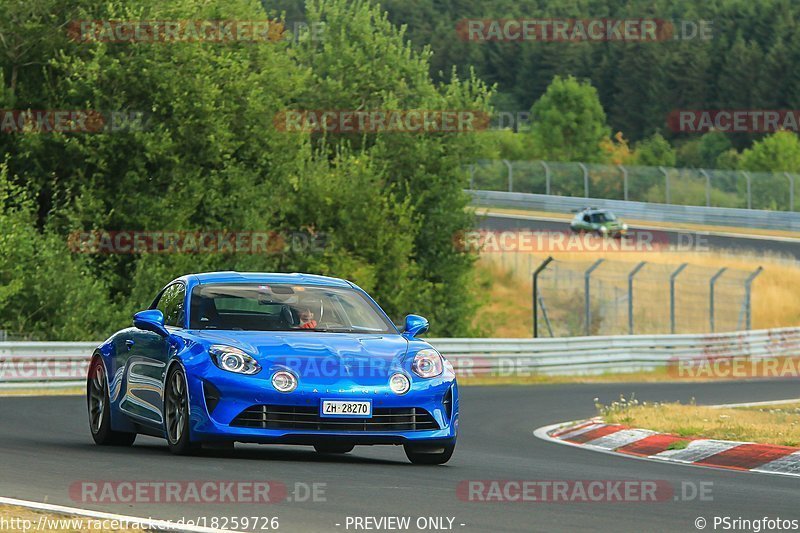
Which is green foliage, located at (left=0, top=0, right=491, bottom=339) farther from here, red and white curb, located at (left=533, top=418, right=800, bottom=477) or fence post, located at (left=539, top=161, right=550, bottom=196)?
fence post, located at (left=539, top=161, right=550, bottom=196)

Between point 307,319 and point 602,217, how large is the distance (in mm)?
54330

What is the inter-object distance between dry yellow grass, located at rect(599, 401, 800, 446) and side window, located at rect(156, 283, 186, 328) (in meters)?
5.05

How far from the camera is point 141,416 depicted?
480 inches

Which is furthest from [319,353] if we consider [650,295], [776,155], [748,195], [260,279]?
[776,155]

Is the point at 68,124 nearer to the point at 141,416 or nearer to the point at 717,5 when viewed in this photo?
the point at 141,416

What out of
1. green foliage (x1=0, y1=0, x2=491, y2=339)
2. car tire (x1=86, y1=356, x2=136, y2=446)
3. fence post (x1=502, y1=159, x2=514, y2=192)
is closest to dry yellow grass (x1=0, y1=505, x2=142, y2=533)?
car tire (x1=86, y1=356, x2=136, y2=446)

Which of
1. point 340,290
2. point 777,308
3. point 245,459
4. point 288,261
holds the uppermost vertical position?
point 340,290

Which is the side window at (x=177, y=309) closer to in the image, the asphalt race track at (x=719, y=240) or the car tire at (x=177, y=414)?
the car tire at (x=177, y=414)

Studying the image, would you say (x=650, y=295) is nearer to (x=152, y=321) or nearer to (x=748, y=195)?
(x=748, y=195)

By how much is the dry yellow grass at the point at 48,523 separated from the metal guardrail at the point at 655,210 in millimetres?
51354

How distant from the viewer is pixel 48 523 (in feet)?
25.0

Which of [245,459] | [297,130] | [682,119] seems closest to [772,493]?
[245,459]

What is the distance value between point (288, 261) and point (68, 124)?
25.8 ft

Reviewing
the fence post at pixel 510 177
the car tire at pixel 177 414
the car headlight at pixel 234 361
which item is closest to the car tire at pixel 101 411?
the car tire at pixel 177 414
